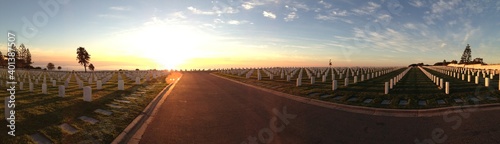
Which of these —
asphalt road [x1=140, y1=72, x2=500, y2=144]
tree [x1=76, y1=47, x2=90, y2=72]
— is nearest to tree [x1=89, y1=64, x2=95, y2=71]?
tree [x1=76, y1=47, x2=90, y2=72]

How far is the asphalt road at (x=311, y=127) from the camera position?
254 inches

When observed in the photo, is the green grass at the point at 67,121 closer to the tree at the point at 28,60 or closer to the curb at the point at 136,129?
the curb at the point at 136,129

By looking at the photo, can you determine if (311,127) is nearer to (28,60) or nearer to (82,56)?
(82,56)

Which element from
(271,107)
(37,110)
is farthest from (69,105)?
(271,107)

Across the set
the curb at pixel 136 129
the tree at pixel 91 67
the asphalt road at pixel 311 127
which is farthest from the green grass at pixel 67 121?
the tree at pixel 91 67

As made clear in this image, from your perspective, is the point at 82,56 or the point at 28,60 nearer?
the point at 82,56

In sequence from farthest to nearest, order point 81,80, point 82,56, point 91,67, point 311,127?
1. point 91,67
2. point 82,56
3. point 81,80
4. point 311,127

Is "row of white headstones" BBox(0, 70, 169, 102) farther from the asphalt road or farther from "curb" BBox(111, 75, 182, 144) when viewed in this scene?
the asphalt road

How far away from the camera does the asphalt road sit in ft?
21.1

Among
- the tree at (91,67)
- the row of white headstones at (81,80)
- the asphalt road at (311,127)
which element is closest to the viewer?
the asphalt road at (311,127)

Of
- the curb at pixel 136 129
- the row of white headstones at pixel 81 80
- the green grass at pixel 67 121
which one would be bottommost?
the curb at pixel 136 129

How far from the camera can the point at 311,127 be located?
7598mm

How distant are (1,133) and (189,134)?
4.12 m

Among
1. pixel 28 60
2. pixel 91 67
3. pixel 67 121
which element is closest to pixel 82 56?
pixel 91 67
